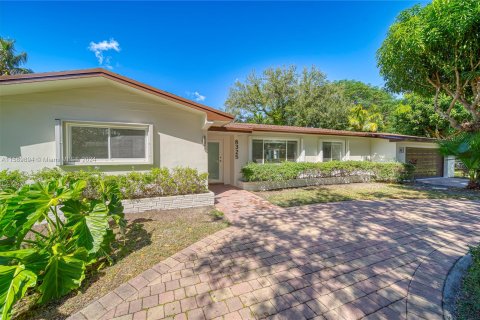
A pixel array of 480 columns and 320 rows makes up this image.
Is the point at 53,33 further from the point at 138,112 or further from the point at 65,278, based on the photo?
the point at 65,278

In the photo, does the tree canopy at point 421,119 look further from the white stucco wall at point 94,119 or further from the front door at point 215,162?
the white stucco wall at point 94,119

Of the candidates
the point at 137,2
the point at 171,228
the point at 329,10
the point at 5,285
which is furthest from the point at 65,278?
the point at 329,10

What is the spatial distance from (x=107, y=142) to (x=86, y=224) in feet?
13.3

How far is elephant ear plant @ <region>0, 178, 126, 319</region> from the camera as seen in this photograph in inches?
80.4

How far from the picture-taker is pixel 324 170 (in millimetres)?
10961

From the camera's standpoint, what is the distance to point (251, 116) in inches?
1000

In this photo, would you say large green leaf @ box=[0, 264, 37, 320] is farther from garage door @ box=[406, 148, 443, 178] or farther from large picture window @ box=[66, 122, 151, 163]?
garage door @ box=[406, 148, 443, 178]

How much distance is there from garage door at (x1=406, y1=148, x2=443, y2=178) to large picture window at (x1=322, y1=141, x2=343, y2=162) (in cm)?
491

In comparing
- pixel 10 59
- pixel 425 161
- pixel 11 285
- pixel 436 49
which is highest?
pixel 10 59

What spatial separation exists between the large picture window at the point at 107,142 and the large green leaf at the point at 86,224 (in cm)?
359

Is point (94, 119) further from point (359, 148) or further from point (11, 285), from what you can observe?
point (359, 148)

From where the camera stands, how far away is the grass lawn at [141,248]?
7.84 feet

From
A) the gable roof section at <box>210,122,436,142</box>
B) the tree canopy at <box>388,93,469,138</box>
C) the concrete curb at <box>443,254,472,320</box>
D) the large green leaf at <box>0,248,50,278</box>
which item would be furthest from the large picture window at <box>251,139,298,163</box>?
the tree canopy at <box>388,93,469,138</box>

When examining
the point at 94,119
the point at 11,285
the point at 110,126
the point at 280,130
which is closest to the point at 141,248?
the point at 11,285
